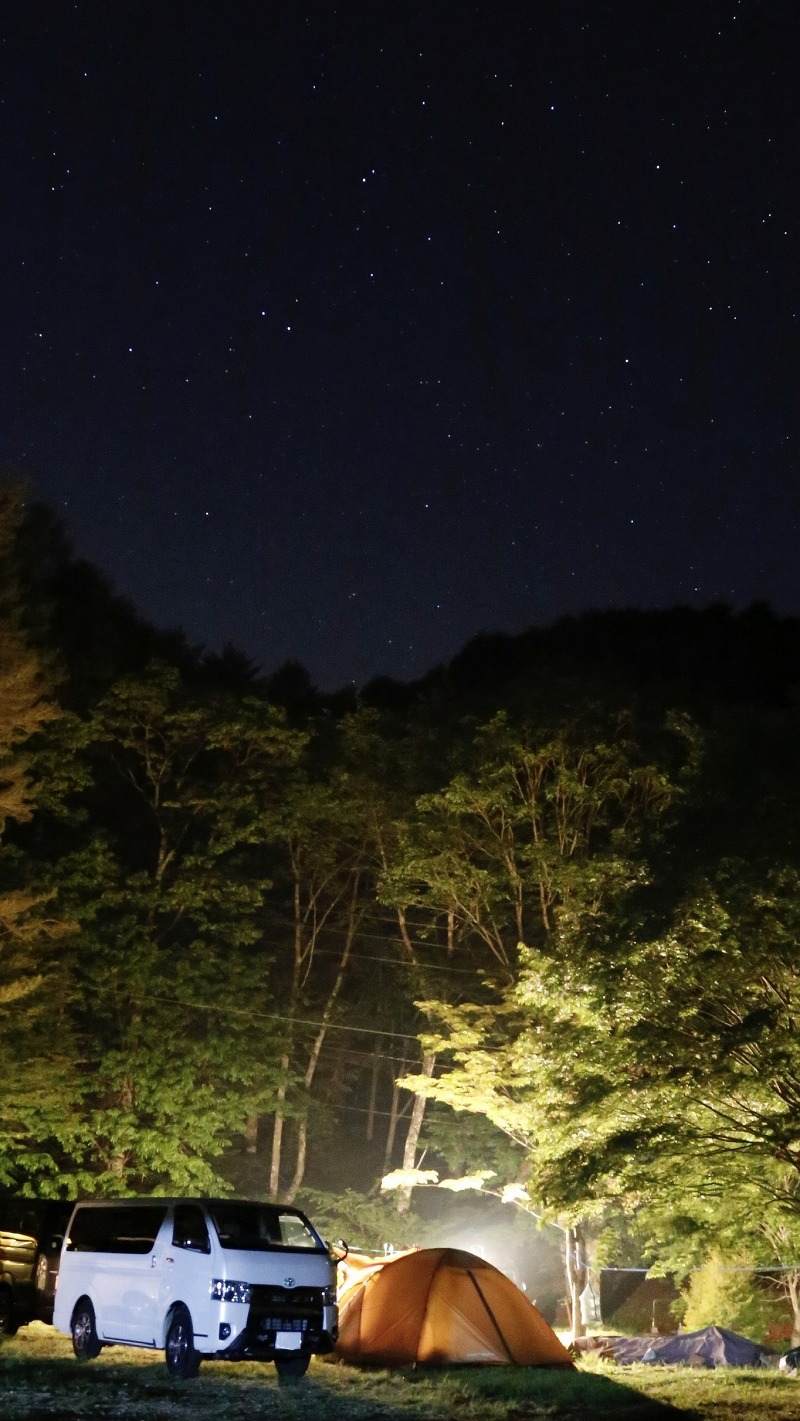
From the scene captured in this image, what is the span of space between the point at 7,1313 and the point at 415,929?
1718 centimetres

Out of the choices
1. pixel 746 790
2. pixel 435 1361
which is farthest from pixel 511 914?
pixel 435 1361

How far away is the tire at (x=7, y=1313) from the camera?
1608 cm

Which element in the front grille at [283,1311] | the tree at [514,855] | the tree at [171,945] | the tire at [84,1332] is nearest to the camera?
the front grille at [283,1311]

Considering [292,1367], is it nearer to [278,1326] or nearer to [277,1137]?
[278,1326]

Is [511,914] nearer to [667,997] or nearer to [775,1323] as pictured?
[775,1323]

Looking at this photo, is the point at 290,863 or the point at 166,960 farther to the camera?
the point at 290,863

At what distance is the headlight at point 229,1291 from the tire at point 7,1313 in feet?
18.3

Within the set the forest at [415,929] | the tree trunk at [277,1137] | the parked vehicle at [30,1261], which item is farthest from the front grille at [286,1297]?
the tree trunk at [277,1137]

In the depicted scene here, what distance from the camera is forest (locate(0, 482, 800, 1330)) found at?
633 inches

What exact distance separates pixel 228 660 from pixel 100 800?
8.84m

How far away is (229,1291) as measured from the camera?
11781mm

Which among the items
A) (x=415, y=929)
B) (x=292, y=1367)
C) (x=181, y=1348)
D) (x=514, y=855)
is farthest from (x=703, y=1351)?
(x=415, y=929)

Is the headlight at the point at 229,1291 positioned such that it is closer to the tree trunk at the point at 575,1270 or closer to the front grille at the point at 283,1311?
the front grille at the point at 283,1311

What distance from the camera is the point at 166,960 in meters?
26.0
